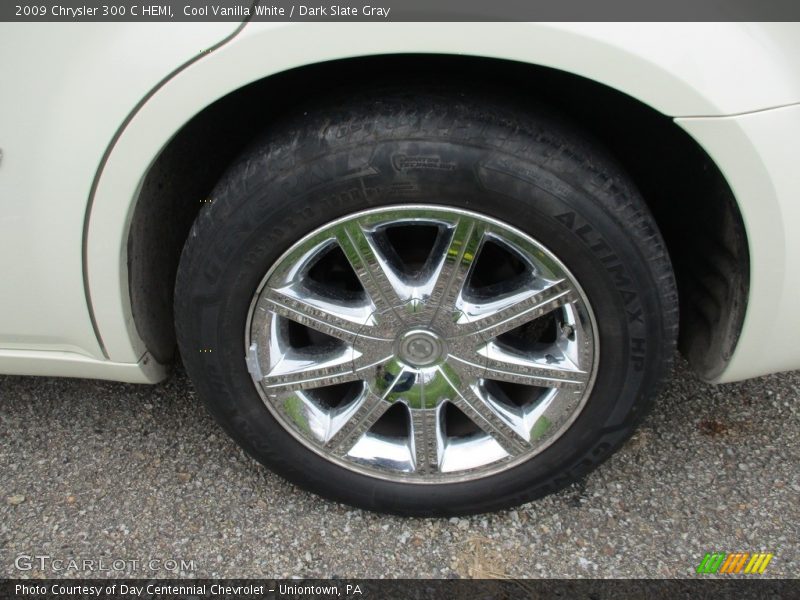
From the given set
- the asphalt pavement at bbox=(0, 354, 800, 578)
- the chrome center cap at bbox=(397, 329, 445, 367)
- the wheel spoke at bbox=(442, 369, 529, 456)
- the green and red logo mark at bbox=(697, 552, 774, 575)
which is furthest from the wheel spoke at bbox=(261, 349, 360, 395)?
the green and red logo mark at bbox=(697, 552, 774, 575)

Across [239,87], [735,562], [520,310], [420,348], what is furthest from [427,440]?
[239,87]

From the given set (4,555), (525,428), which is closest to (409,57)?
(525,428)

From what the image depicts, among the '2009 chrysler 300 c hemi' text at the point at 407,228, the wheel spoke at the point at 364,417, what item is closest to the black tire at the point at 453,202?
the '2009 chrysler 300 c hemi' text at the point at 407,228

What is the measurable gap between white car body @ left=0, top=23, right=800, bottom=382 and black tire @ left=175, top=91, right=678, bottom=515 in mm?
175

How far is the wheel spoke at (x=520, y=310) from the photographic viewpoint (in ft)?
5.48

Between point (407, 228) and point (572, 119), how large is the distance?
47 cm

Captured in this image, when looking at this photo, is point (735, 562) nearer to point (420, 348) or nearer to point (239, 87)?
point (420, 348)

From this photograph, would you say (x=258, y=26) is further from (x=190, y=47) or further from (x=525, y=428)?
(x=525, y=428)

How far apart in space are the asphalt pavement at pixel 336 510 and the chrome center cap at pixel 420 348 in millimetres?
498

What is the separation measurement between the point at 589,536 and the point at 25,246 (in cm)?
155

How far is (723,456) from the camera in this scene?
2.16 meters

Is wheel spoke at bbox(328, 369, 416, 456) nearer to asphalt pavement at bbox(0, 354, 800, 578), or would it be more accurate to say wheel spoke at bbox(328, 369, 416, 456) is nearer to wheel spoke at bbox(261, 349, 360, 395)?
wheel spoke at bbox(261, 349, 360, 395)

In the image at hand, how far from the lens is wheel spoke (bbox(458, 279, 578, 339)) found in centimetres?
167

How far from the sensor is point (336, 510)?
204 centimetres
